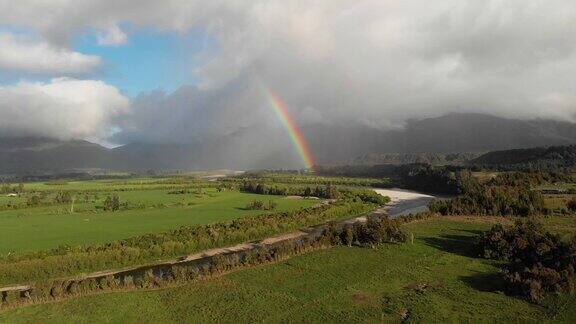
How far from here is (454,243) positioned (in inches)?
2724

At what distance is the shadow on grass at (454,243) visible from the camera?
63.4m

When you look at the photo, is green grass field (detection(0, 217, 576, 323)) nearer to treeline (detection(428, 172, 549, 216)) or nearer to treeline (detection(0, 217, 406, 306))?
treeline (detection(0, 217, 406, 306))

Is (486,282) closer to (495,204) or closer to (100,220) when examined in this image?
(495,204)

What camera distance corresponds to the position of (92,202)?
140000mm

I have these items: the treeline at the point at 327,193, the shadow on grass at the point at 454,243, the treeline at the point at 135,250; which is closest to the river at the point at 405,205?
the treeline at the point at 327,193

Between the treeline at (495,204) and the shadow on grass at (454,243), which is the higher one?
the treeline at (495,204)

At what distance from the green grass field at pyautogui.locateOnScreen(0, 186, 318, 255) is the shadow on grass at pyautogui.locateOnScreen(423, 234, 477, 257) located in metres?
45.4

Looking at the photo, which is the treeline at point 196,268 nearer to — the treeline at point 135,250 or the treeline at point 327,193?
the treeline at point 135,250

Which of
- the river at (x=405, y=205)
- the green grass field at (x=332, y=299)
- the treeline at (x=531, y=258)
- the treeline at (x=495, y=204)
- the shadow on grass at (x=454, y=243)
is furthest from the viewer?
the river at (x=405, y=205)

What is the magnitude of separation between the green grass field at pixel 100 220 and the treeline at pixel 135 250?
803 cm

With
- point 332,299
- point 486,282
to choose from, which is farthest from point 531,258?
point 332,299

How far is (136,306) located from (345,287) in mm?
20117

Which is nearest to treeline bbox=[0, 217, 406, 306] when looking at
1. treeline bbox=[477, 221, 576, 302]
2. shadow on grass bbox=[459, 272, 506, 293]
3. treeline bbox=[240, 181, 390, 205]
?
treeline bbox=[477, 221, 576, 302]

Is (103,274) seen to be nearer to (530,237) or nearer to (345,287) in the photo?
(345,287)
